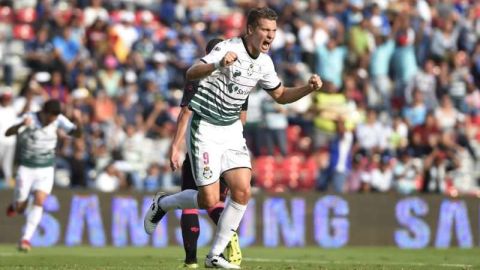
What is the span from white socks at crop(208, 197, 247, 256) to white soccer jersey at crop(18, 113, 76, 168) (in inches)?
278

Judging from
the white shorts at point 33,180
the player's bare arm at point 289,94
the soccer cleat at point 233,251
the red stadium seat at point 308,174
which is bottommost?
the soccer cleat at point 233,251

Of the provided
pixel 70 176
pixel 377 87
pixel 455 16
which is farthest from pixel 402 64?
pixel 70 176

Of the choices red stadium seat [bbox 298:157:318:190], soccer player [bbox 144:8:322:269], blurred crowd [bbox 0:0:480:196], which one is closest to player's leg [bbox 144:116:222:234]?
soccer player [bbox 144:8:322:269]

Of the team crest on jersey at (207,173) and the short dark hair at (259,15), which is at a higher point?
the short dark hair at (259,15)

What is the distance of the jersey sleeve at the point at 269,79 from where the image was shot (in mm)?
12992

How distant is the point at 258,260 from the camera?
56.5 feet

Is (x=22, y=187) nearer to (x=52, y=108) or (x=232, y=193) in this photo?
(x=52, y=108)

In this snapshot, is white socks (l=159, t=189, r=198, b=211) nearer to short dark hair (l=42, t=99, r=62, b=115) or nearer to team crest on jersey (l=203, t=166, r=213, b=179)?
team crest on jersey (l=203, t=166, r=213, b=179)

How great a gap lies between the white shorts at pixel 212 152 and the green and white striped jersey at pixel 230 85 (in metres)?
0.11

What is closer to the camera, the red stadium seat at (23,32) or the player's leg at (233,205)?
A: the player's leg at (233,205)

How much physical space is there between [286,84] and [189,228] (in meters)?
14.6

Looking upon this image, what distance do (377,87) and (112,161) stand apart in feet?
26.8

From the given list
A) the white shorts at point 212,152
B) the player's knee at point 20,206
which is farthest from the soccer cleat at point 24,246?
the white shorts at point 212,152

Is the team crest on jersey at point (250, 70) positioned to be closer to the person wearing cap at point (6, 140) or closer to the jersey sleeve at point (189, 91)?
the jersey sleeve at point (189, 91)
